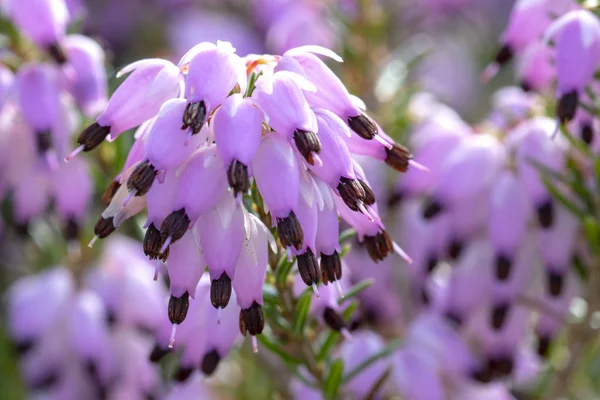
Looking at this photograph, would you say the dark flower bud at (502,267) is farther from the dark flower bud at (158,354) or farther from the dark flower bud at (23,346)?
the dark flower bud at (23,346)

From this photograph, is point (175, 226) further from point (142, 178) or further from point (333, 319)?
point (333, 319)

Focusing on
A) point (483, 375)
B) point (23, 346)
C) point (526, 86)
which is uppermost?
point (526, 86)

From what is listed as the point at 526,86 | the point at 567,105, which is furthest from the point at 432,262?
the point at 567,105

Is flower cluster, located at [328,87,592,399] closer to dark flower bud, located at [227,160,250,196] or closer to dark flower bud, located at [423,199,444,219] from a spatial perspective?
dark flower bud, located at [423,199,444,219]

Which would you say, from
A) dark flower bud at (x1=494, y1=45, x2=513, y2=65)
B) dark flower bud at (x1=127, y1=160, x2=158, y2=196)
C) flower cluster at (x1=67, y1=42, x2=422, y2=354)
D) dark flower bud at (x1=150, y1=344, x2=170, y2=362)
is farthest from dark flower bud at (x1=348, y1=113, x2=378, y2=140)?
dark flower bud at (x1=494, y1=45, x2=513, y2=65)

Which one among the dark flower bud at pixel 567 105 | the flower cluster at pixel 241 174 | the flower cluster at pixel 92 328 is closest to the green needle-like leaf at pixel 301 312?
the flower cluster at pixel 241 174

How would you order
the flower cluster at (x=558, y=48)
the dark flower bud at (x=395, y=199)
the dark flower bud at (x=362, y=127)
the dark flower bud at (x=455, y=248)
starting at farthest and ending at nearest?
1. the dark flower bud at (x=395, y=199)
2. the dark flower bud at (x=455, y=248)
3. the flower cluster at (x=558, y=48)
4. the dark flower bud at (x=362, y=127)
